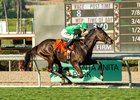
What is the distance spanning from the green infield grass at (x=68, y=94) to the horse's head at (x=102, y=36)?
1286mm

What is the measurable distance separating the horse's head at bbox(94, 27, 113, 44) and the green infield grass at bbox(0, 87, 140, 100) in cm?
129

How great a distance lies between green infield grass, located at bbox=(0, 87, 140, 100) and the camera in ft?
26.4

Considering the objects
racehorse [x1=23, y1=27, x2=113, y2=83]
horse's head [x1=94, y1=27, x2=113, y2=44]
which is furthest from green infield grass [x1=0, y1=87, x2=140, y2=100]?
horse's head [x1=94, y1=27, x2=113, y2=44]

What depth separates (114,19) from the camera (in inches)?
611

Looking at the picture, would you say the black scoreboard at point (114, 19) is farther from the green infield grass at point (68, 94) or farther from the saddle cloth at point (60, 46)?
the green infield grass at point (68, 94)

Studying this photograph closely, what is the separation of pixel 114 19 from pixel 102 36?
5428 millimetres

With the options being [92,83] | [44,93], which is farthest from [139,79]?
[44,93]

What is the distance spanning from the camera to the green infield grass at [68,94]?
8.05 meters

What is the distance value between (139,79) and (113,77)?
224 centimetres

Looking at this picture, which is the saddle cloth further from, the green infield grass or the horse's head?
the green infield grass

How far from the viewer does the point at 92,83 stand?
38.0 ft

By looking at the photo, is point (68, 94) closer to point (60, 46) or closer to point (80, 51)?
point (80, 51)

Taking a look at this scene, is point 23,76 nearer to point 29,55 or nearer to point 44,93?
point 29,55

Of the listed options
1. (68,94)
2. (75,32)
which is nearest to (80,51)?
(75,32)
